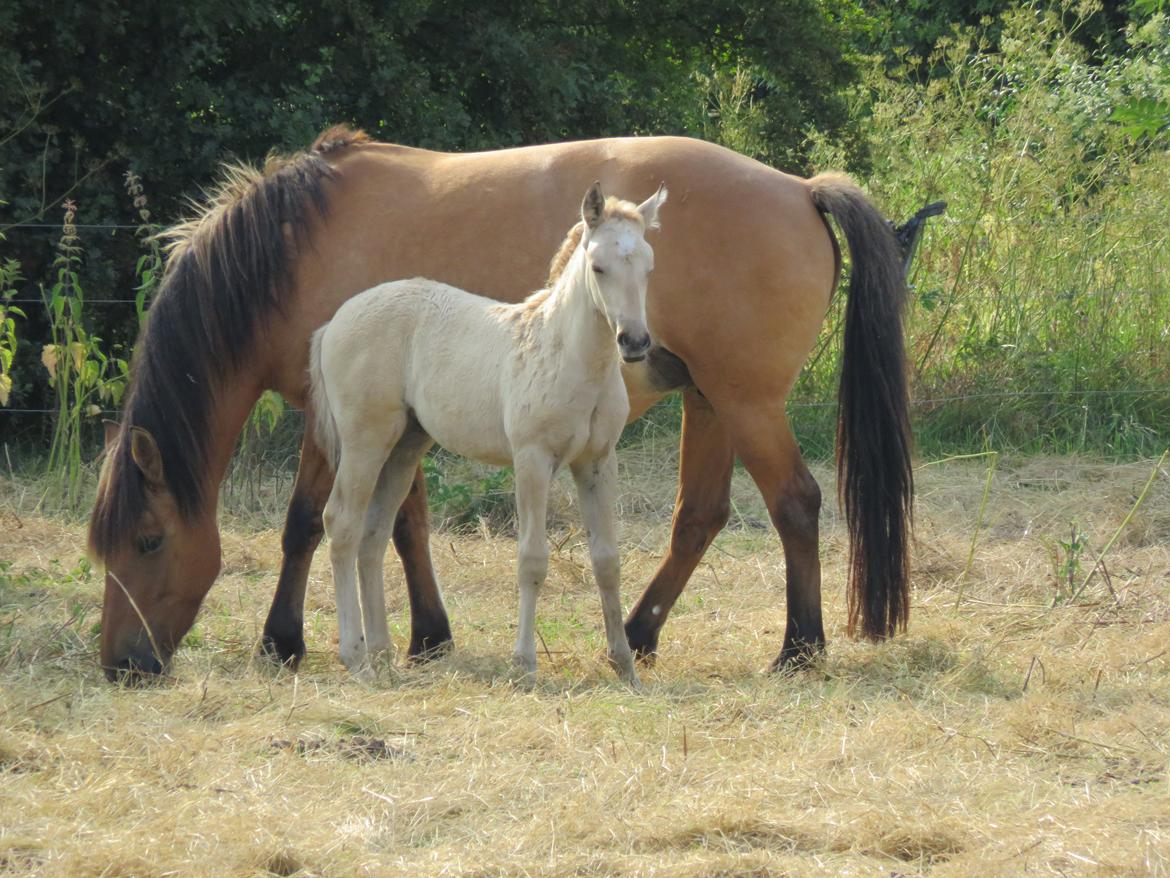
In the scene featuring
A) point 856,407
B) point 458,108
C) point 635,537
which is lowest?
point 635,537

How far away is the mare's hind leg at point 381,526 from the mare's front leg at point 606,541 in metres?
0.71

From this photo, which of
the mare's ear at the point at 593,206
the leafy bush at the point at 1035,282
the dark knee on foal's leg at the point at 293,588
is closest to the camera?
the mare's ear at the point at 593,206

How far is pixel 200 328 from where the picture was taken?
4.84 meters

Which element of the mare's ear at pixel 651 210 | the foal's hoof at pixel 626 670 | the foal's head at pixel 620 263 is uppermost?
the mare's ear at pixel 651 210

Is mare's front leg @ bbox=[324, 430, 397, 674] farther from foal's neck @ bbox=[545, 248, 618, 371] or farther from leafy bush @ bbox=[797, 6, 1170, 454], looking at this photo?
leafy bush @ bbox=[797, 6, 1170, 454]

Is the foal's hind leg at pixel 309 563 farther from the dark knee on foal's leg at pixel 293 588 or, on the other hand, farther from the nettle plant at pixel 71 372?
the nettle plant at pixel 71 372

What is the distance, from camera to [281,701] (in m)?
4.05

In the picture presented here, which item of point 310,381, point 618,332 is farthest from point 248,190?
point 618,332

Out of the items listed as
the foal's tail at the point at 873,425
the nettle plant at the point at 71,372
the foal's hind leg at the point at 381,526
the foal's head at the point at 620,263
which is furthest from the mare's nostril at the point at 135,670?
the nettle plant at the point at 71,372

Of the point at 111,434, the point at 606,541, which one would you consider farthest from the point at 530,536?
the point at 111,434

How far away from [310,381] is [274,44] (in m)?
4.70

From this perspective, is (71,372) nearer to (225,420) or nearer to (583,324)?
(225,420)

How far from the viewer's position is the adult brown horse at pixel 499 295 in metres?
4.73

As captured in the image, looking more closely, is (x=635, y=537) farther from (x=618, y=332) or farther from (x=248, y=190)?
(x=618, y=332)
